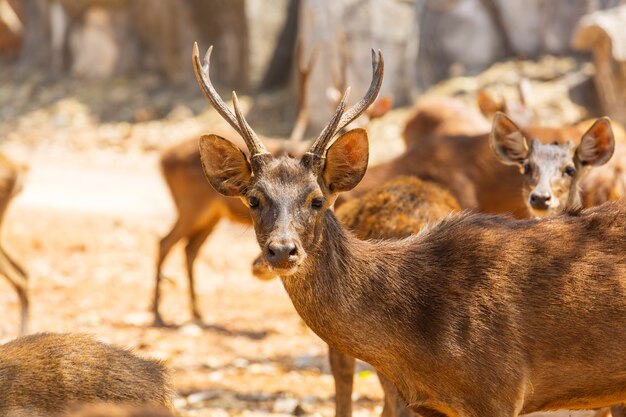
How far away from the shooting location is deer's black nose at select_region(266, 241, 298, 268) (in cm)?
409

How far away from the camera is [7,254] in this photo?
880cm

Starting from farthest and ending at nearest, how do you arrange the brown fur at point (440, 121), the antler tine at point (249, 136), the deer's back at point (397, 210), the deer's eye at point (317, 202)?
the brown fur at point (440, 121) < the deer's back at point (397, 210) < the antler tine at point (249, 136) < the deer's eye at point (317, 202)

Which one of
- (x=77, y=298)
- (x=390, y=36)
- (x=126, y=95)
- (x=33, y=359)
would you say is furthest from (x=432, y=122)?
(x=126, y=95)

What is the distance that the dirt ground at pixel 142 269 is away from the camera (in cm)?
730

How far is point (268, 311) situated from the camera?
33.1 ft

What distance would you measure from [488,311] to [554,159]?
235cm

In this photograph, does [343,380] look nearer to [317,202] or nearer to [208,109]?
[317,202]

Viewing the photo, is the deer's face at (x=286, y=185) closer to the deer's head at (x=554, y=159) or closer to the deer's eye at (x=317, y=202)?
the deer's eye at (x=317, y=202)

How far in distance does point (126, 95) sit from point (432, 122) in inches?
445

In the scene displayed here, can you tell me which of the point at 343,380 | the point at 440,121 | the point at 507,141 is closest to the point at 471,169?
the point at 507,141

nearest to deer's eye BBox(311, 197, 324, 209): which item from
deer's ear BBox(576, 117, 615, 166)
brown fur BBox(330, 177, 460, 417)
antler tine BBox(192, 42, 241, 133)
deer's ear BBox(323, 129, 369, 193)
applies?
deer's ear BBox(323, 129, 369, 193)

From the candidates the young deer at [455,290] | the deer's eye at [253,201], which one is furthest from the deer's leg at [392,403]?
the deer's eye at [253,201]

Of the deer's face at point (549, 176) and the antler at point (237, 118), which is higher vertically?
the antler at point (237, 118)

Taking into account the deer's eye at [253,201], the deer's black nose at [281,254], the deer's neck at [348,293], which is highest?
the deer's eye at [253,201]
